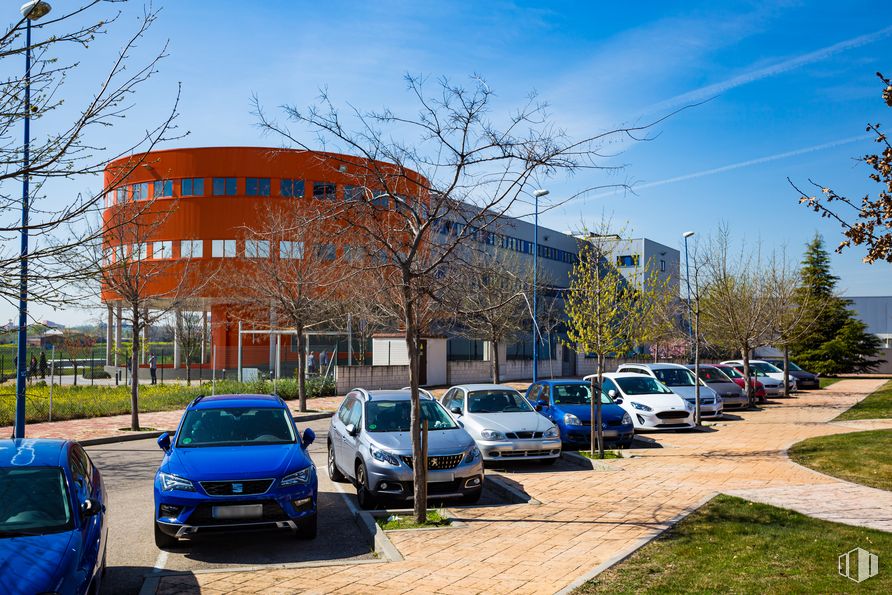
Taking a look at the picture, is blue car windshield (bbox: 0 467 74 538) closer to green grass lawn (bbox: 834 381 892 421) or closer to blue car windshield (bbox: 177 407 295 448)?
blue car windshield (bbox: 177 407 295 448)

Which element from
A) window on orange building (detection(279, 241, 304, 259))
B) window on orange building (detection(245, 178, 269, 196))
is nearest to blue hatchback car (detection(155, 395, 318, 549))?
window on orange building (detection(279, 241, 304, 259))

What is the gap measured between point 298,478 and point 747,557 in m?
4.57

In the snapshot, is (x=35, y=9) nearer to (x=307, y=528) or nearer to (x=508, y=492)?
(x=307, y=528)

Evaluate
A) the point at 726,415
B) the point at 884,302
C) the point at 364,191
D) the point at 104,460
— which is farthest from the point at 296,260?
the point at 884,302

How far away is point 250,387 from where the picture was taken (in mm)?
29531

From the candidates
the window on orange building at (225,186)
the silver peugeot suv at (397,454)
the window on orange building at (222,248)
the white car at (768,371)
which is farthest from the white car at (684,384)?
the window on orange building at (225,186)

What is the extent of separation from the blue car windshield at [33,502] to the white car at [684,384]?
1715 cm

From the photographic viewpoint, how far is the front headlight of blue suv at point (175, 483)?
7.80 meters

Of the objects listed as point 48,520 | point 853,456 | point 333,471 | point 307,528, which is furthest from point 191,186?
point 48,520

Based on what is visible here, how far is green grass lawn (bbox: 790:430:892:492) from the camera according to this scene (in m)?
11.7

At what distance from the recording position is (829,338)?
169 ft

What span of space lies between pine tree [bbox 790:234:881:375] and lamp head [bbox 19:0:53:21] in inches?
1933

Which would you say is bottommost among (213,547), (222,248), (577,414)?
(213,547)

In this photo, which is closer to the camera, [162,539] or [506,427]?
[162,539]
